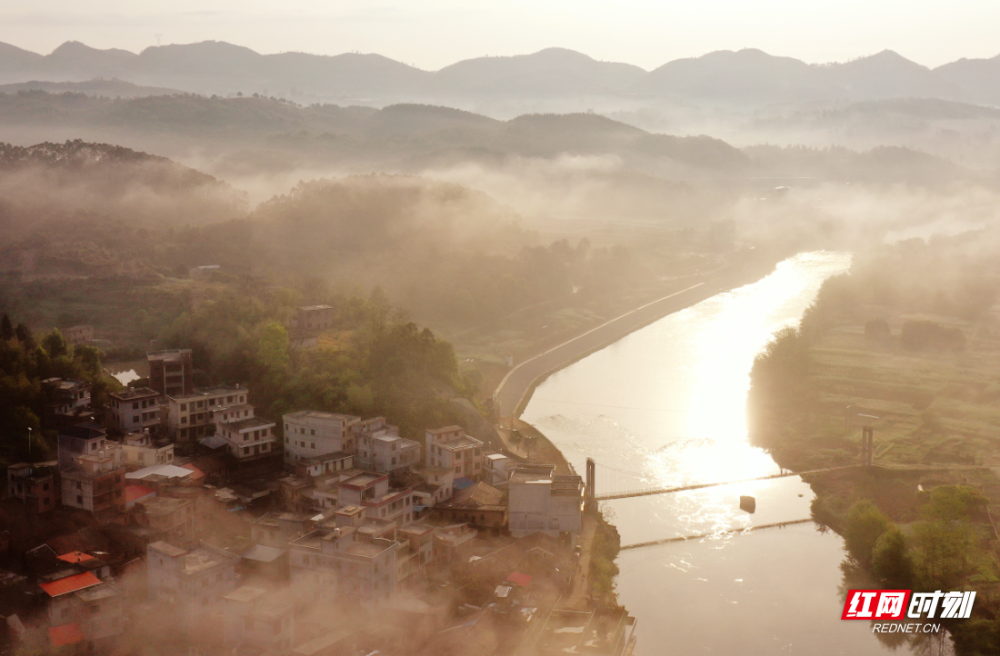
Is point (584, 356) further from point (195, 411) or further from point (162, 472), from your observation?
point (162, 472)

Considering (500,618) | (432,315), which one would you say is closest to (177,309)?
(432,315)

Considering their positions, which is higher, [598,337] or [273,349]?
[273,349]

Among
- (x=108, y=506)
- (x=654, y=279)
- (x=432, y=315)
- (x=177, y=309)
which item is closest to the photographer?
(x=108, y=506)

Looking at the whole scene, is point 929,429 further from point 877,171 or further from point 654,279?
point 877,171

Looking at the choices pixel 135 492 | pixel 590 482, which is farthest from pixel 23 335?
pixel 590 482

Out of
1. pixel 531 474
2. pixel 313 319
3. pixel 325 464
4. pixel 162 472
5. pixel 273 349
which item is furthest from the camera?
pixel 313 319

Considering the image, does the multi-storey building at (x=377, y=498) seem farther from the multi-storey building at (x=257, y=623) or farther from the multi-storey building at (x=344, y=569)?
the multi-storey building at (x=257, y=623)

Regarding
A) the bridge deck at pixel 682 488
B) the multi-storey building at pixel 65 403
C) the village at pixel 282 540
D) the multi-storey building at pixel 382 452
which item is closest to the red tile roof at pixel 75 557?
the village at pixel 282 540
